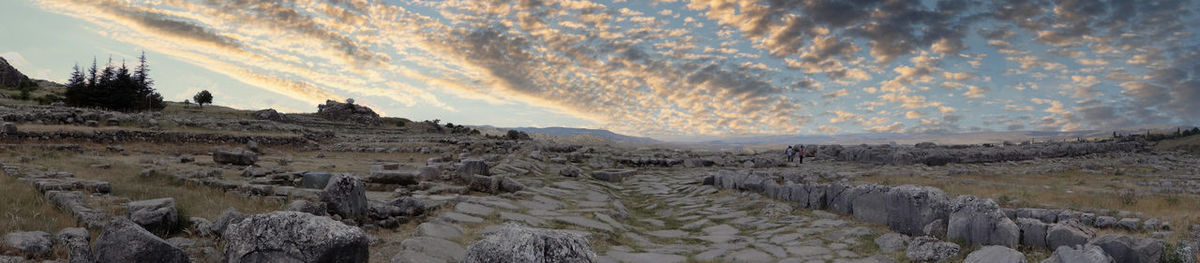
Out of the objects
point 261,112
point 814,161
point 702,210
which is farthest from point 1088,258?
point 261,112

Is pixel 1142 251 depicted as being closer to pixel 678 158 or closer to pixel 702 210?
pixel 702 210

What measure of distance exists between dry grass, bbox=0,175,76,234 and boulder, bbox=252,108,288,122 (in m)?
51.3

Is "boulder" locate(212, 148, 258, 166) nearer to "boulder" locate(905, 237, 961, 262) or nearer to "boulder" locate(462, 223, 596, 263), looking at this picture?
"boulder" locate(462, 223, 596, 263)

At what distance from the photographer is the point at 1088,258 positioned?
526 centimetres

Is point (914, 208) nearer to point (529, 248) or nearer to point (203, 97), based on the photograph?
point (529, 248)

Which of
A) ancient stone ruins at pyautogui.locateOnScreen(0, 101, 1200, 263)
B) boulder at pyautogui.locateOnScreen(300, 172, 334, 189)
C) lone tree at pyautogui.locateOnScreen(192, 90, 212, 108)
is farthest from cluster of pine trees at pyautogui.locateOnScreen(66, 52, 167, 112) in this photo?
boulder at pyautogui.locateOnScreen(300, 172, 334, 189)

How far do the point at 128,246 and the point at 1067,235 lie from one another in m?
9.88

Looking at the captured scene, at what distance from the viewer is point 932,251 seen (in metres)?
7.21

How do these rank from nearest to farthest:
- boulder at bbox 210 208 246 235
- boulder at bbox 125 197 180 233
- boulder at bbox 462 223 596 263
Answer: boulder at bbox 462 223 596 263
boulder at bbox 125 197 180 233
boulder at bbox 210 208 246 235

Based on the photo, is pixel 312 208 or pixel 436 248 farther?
pixel 312 208

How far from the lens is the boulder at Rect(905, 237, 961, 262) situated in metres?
7.09

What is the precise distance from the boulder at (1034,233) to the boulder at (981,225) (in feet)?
0.48

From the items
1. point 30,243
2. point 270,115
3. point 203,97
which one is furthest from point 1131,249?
point 203,97

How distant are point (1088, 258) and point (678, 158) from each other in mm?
28402
